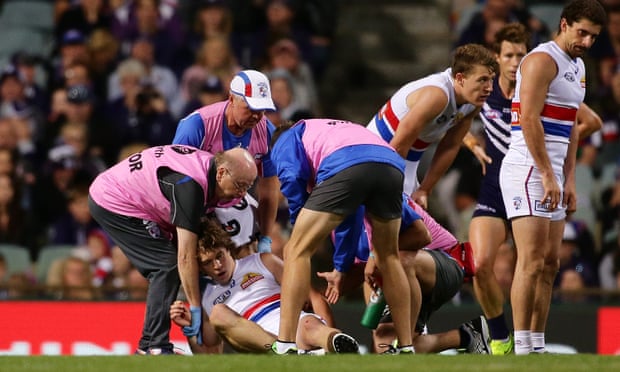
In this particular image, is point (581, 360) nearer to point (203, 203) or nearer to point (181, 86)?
point (203, 203)

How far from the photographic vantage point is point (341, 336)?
8.59m

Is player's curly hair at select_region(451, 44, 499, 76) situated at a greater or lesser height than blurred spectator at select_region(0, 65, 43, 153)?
greater

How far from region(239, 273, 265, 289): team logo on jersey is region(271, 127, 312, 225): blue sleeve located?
116 cm

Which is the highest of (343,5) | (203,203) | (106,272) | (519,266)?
(343,5)

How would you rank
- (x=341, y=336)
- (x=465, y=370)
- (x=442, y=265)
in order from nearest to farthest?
(x=465, y=370), (x=341, y=336), (x=442, y=265)

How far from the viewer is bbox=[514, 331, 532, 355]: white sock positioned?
919 centimetres

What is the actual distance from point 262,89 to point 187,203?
1.20m

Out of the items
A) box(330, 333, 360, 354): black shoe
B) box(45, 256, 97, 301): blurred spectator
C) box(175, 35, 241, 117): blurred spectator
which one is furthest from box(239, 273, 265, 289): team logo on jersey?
box(175, 35, 241, 117): blurred spectator

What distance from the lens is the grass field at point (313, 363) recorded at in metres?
7.05

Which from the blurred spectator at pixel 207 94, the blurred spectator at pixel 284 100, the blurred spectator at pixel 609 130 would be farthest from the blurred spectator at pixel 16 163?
the blurred spectator at pixel 609 130

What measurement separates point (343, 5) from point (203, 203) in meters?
8.02

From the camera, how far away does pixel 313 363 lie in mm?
7262

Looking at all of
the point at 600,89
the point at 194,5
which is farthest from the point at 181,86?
the point at 600,89

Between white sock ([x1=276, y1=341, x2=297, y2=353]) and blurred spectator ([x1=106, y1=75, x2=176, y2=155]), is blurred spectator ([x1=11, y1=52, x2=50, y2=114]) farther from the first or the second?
white sock ([x1=276, y1=341, x2=297, y2=353])
